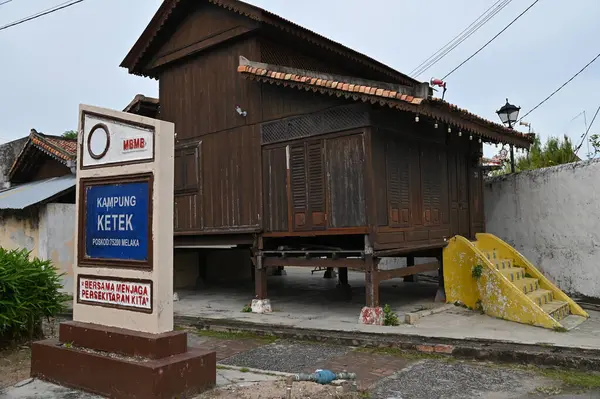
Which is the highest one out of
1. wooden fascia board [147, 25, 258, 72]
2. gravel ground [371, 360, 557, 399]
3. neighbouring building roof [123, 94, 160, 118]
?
wooden fascia board [147, 25, 258, 72]

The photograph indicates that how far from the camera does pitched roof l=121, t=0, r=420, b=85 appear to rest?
9828mm

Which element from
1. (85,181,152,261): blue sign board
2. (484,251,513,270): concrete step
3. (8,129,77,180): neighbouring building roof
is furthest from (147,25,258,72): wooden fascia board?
(484,251,513,270): concrete step

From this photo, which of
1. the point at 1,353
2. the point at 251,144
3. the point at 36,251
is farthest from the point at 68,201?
the point at 1,353

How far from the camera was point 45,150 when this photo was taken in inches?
608

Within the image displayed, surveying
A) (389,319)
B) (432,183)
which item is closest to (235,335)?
(389,319)

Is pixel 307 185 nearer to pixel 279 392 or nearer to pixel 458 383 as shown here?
pixel 458 383

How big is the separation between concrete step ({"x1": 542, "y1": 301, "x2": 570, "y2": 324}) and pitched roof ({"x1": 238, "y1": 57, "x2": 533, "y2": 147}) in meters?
3.22

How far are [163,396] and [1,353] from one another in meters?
3.52

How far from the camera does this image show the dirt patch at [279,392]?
466 cm

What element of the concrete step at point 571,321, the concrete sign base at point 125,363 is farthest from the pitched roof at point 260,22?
the concrete sign base at point 125,363

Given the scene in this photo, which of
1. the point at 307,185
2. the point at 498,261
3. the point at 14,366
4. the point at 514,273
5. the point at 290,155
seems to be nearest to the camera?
the point at 14,366

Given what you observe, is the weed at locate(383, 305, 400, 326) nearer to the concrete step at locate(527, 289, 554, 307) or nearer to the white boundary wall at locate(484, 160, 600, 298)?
the concrete step at locate(527, 289, 554, 307)

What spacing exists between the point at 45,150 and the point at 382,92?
38.0 feet

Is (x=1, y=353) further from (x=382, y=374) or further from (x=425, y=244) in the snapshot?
(x=425, y=244)
